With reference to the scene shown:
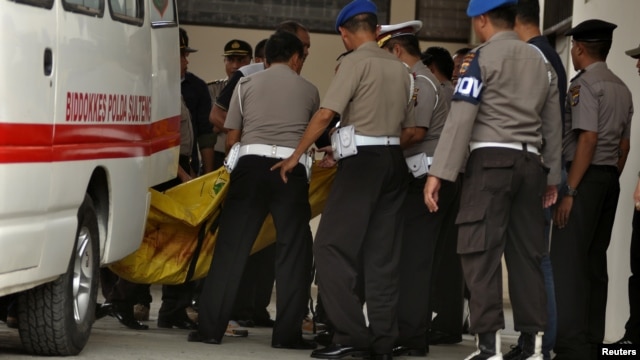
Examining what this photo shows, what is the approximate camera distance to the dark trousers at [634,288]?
8531 millimetres

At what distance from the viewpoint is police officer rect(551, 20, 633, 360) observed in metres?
7.63

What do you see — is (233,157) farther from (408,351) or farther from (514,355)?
(514,355)

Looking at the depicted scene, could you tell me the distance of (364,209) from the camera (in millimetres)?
7469

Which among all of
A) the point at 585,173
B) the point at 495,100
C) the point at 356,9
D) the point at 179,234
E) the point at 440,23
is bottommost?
the point at 179,234

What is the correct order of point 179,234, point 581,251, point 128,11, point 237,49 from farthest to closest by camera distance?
1. point 237,49
2. point 179,234
3. point 581,251
4. point 128,11

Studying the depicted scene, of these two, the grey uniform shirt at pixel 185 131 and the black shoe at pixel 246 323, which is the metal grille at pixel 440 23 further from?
the black shoe at pixel 246 323

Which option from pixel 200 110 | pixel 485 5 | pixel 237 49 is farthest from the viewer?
pixel 237 49

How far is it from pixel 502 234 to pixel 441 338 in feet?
7.87

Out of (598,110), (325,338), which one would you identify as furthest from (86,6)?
(598,110)

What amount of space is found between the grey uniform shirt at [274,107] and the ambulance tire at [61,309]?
1.33 meters

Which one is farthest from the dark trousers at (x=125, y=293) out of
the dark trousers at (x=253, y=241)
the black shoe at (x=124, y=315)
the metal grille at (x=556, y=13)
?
the metal grille at (x=556, y=13)

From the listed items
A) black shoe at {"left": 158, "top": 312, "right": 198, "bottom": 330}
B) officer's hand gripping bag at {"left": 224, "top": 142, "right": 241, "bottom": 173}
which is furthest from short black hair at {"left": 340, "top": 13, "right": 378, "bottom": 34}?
black shoe at {"left": 158, "top": 312, "right": 198, "bottom": 330}

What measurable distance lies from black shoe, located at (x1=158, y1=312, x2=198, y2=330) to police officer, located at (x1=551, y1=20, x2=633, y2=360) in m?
2.69

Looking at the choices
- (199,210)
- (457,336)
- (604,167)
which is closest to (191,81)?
(199,210)
